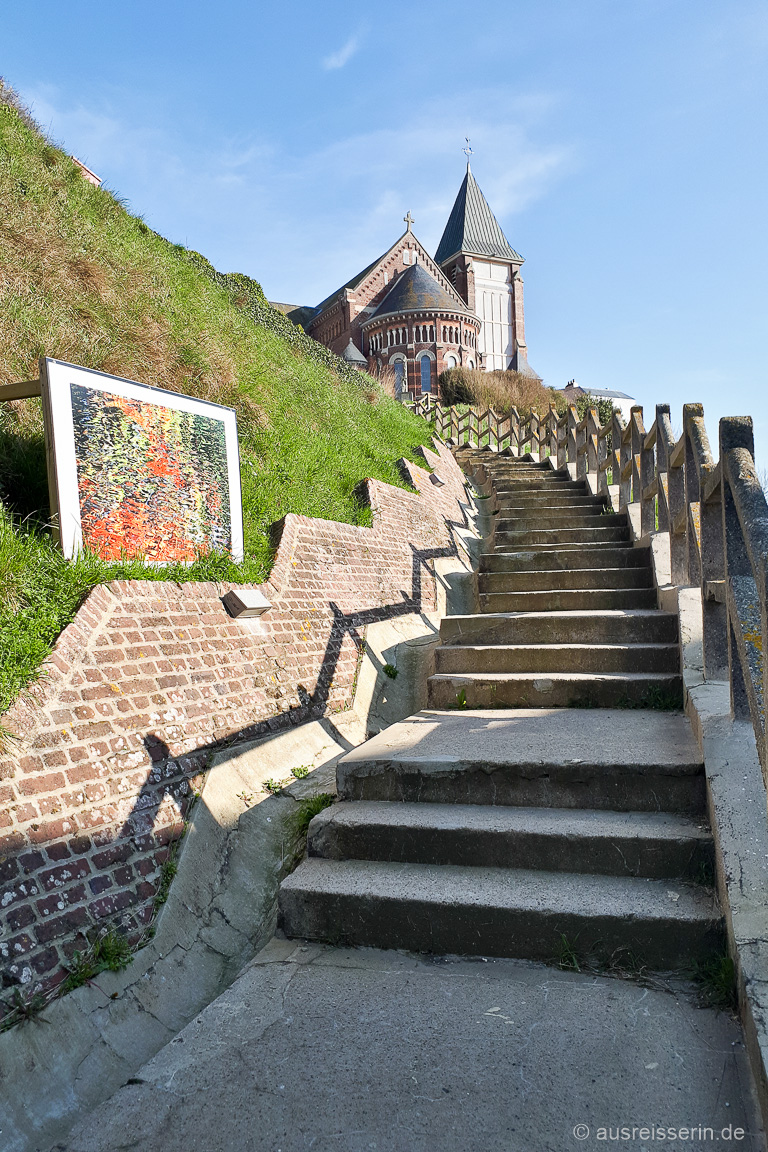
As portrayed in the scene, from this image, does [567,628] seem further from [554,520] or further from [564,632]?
[554,520]

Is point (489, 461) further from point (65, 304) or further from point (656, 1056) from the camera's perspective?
point (656, 1056)

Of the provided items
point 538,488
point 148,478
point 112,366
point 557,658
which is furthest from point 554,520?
point 148,478

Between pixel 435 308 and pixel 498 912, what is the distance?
38.6m

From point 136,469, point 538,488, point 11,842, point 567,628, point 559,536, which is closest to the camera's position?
point 11,842

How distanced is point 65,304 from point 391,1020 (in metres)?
6.31

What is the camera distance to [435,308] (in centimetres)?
3825

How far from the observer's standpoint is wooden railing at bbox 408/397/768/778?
266 centimetres

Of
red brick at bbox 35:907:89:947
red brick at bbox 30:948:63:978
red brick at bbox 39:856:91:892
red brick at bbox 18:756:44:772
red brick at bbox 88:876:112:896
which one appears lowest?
red brick at bbox 30:948:63:978

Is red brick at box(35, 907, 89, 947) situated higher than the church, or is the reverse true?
the church

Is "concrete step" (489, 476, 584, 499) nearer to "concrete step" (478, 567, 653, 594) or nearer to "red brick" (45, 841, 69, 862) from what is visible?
"concrete step" (478, 567, 653, 594)

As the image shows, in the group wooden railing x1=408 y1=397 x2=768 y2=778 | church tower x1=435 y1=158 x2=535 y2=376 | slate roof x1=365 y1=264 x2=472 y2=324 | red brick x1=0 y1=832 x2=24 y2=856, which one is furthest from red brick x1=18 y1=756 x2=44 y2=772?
church tower x1=435 y1=158 x2=535 y2=376

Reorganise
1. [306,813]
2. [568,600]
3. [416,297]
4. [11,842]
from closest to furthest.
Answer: [11,842], [306,813], [568,600], [416,297]

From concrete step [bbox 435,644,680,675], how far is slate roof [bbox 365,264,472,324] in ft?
117

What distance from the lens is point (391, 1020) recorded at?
8.36ft
